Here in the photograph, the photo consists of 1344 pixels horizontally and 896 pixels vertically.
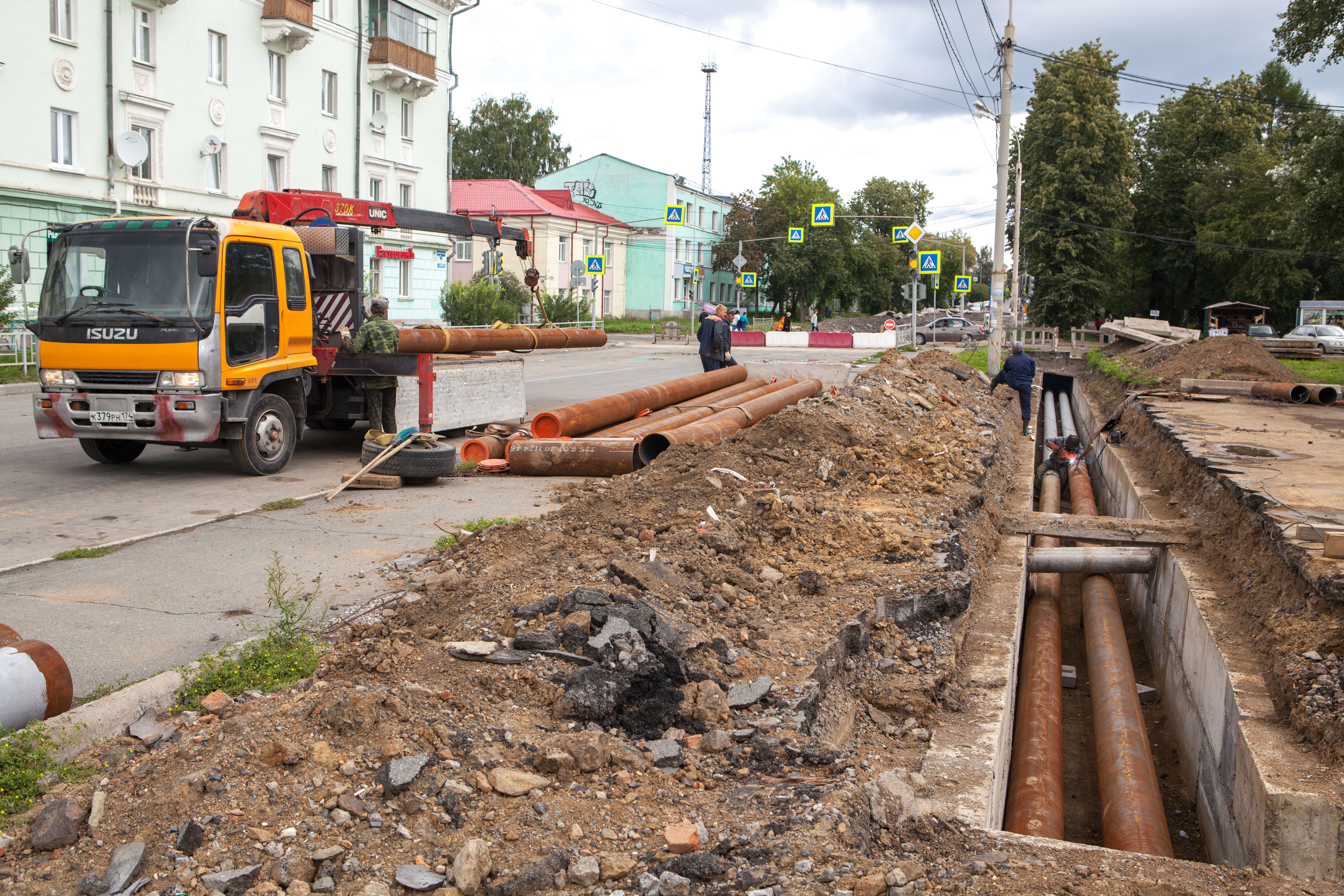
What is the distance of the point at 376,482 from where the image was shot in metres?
9.09

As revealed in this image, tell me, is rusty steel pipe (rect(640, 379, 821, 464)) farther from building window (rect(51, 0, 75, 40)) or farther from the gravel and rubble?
building window (rect(51, 0, 75, 40))

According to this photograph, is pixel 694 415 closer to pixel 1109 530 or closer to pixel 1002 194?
pixel 1109 530

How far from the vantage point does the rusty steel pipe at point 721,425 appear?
33.5 feet

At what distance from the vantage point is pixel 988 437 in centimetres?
1353

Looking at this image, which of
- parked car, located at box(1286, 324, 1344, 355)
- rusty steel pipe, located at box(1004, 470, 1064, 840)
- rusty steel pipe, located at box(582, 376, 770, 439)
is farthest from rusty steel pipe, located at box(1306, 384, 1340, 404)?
parked car, located at box(1286, 324, 1344, 355)

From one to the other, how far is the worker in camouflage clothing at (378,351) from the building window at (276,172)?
790 inches

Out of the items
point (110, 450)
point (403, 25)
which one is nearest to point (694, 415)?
point (110, 450)

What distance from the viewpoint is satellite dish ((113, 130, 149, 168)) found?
18.1 meters

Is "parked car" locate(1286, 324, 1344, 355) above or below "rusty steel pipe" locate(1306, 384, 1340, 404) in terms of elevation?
above

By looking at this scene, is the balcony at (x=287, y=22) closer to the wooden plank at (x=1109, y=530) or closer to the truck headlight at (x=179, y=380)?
the truck headlight at (x=179, y=380)

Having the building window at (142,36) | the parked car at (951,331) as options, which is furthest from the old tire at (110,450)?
the parked car at (951,331)

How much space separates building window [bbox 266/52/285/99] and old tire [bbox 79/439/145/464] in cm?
2160

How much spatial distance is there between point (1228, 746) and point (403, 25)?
3513cm

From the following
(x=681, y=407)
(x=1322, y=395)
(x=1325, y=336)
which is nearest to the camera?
(x=681, y=407)
